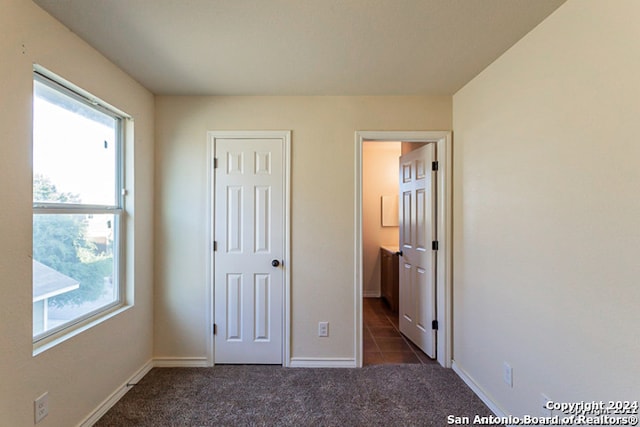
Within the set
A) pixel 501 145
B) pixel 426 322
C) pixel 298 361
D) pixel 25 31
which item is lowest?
pixel 298 361

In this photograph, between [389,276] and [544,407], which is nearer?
[544,407]

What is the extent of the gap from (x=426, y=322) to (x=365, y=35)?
2.46m

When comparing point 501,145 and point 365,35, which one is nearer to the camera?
point 365,35

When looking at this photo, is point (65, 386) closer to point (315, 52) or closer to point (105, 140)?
point (105, 140)

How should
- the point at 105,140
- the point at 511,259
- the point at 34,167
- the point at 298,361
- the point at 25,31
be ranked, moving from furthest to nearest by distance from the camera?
1. the point at 298,361
2. the point at 105,140
3. the point at 511,259
4. the point at 34,167
5. the point at 25,31

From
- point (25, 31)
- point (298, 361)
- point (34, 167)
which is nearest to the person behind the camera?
point (25, 31)

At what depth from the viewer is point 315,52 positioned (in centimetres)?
186

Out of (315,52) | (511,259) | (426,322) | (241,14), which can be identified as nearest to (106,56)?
(241,14)

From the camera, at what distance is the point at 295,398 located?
6.87 ft

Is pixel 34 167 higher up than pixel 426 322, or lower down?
higher up

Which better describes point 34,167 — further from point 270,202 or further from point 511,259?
point 511,259

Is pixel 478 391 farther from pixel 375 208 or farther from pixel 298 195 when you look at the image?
pixel 375 208

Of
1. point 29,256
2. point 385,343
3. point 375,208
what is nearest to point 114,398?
→ point 29,256

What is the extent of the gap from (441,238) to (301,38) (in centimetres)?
195
